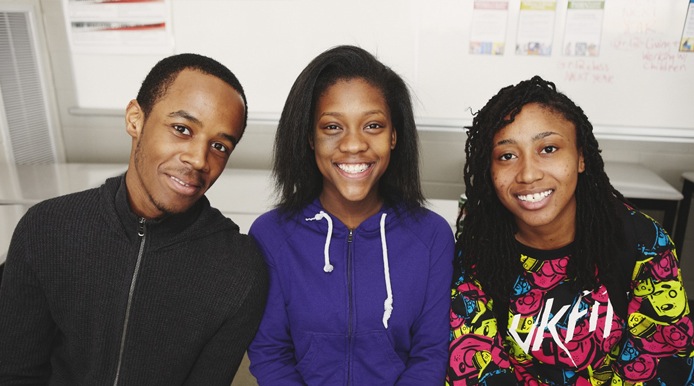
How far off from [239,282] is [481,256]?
1.96 feet

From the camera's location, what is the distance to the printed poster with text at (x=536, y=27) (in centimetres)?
233

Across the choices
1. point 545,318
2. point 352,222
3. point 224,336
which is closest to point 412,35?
point 352,222

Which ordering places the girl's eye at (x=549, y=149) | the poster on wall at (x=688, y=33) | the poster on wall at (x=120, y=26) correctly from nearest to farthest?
the girl's eye at (x=549, y=149), the poster on wall at (x=688, y=33), the poster on wall at (x=120, y=26)

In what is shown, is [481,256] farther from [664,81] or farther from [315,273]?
[664,81]

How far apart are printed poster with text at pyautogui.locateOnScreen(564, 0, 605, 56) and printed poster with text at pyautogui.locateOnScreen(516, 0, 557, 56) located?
0.25 ft

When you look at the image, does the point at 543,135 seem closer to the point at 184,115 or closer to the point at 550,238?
the point at 550,238

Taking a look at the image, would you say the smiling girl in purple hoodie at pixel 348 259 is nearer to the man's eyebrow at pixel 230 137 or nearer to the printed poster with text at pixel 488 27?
the man's eyebrow at pixel 230 137

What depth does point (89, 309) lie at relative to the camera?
1.05 m

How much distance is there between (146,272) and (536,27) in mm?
2138

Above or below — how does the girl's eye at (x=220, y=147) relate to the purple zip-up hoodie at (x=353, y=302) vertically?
above

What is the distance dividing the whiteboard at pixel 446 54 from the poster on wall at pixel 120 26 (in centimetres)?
6

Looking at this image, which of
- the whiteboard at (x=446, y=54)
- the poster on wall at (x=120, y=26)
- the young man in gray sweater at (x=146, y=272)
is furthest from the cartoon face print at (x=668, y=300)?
the poster on wall at (x=120, y=26)

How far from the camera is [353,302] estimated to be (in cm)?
117

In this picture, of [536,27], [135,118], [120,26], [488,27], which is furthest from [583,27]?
[120,26]
